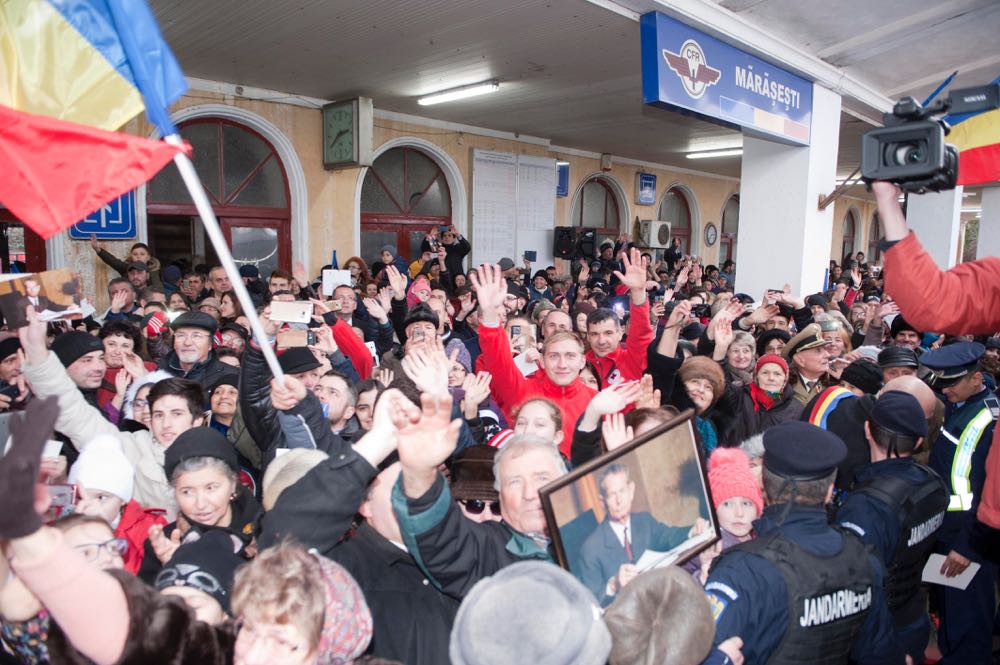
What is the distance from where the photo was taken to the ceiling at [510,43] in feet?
19.1

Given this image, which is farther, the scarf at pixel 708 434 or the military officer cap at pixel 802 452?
the scarf at pixel 708 434

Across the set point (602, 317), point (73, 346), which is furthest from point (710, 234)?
point (73, 346)

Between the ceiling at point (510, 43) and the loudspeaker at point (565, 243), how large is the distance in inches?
131

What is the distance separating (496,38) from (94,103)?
17.0 ft

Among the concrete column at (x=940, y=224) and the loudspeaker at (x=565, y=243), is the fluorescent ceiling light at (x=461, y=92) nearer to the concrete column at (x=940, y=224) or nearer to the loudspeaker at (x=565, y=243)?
the loudspeaker at (x=565, y=243)

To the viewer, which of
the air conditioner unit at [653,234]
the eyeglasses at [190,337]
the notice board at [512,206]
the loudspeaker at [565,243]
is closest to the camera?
the eyeglasses at [190,337]

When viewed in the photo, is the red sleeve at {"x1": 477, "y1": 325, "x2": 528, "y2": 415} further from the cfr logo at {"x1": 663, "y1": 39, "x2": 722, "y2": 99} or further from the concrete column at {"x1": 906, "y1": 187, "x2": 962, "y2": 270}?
the concrete column at {"x1": 906, "y1": 187, "x2": 962, "y2": 270}

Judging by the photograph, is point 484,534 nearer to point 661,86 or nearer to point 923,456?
point 923,456

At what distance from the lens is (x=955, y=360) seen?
11.1 ft

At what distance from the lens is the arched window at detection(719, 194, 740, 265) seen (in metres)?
19.2

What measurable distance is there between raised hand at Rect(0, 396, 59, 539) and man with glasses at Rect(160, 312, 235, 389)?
2.84 metres

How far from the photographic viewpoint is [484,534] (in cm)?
177

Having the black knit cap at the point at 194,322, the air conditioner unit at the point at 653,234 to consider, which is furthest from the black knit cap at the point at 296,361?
the air conditioner unit at the point at 653,234

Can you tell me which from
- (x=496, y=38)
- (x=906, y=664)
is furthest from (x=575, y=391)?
(x=496, y=38)
